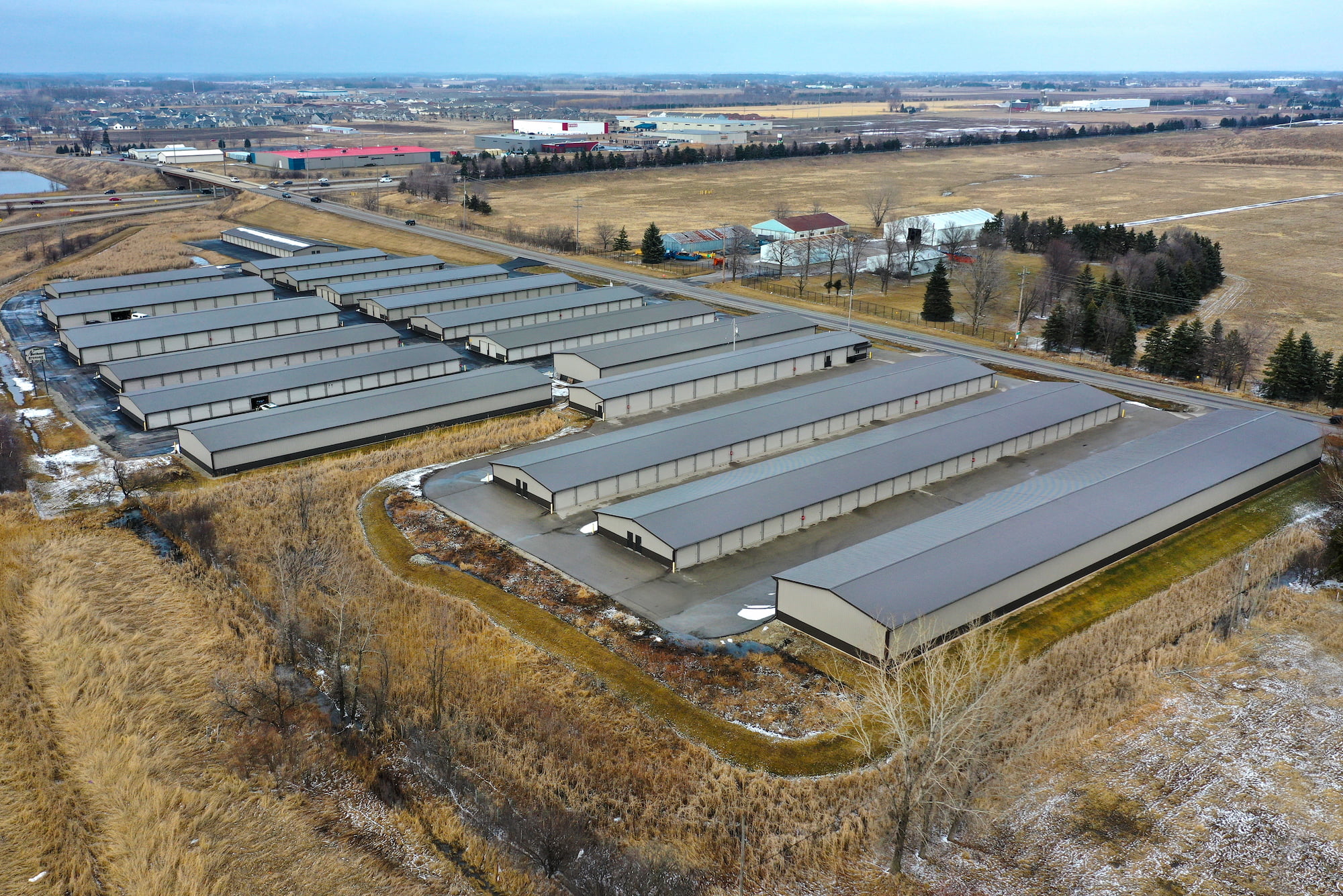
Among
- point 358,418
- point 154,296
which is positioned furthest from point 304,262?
point 358,418

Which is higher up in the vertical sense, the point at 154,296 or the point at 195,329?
the point at 154,296

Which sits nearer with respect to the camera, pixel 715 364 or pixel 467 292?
pixel 715 364

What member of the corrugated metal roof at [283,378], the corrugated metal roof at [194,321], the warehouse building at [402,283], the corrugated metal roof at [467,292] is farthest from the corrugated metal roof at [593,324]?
the corrugated metal roof at [194,321]

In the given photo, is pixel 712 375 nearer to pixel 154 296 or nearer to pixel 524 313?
pixel 524 313

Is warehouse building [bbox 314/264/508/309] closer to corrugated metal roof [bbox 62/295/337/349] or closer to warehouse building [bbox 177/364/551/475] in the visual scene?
corrugated metal roof [bbox 62/295/337/349]

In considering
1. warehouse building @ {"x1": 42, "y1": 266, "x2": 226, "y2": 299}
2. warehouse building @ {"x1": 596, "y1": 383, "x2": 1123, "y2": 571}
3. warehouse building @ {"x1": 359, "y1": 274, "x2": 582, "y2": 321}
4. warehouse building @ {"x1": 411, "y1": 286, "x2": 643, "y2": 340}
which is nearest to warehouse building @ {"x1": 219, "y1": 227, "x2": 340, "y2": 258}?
warehouse building @ {"x1": 42, "y1": 266, "x2": 226, "y2": 299}

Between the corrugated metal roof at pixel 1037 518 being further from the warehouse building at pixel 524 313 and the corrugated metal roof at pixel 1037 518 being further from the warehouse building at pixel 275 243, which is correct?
the warehouse building at pixel 275 243

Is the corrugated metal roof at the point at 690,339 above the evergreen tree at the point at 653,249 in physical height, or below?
below
